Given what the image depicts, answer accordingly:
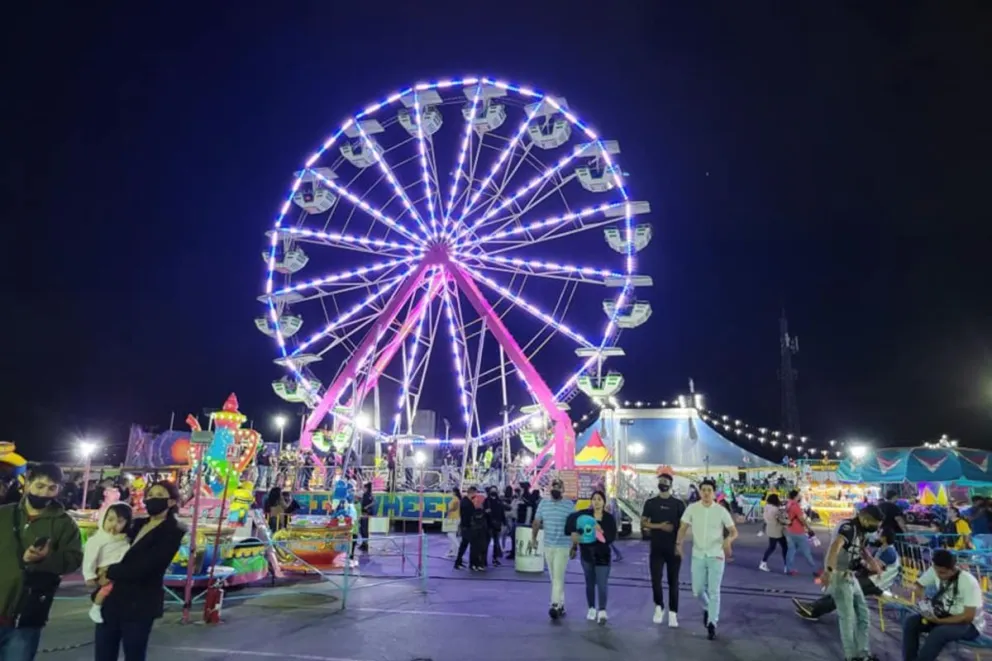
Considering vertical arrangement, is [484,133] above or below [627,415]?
above

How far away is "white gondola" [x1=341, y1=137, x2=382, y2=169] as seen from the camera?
23.1 meters

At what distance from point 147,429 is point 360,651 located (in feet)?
158

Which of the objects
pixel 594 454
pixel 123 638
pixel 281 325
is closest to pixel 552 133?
pixel 281 325

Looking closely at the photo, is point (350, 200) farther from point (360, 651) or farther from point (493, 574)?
point (360, 651)

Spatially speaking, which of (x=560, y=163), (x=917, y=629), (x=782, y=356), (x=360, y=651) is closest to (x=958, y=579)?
(x=917, y=629)

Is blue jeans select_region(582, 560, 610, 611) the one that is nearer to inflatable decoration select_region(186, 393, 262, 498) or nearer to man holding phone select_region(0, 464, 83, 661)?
man holding phone select_region(0, 464, 83, 661)

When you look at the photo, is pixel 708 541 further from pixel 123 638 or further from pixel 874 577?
pixel 123 638

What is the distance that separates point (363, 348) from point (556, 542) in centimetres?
1693

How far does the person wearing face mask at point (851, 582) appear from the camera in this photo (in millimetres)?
5688

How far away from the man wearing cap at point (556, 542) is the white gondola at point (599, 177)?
1513 centimetres

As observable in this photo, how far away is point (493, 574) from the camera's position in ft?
38.0

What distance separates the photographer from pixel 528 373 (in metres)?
22.2

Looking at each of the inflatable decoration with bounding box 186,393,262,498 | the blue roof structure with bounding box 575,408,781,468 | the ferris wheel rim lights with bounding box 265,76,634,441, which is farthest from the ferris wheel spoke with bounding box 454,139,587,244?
the blue roof structure with bounding box 575,408,781,468

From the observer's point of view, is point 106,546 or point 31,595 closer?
point 31,595
